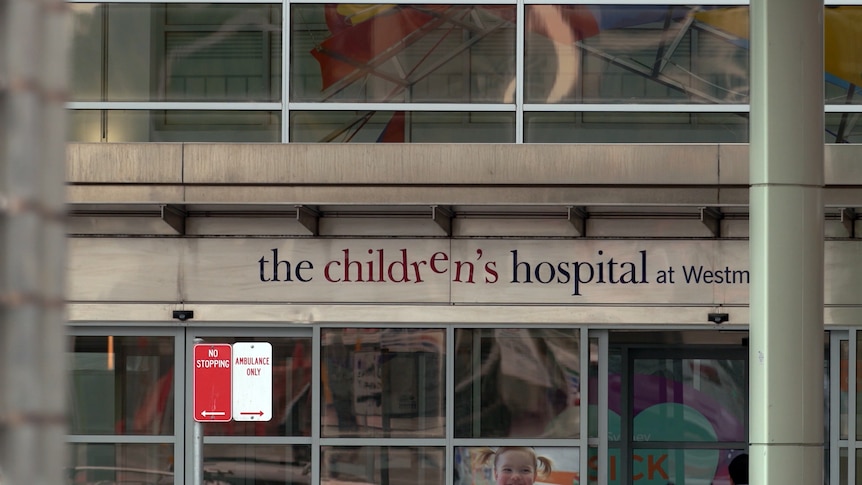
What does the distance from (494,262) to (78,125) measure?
3.92 m

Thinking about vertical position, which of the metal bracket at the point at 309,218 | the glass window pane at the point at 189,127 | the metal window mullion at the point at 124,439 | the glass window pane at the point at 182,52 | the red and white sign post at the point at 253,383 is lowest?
the metal window mullion at the point at 124,439

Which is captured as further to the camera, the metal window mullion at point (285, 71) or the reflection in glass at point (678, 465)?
the reflection in glass at point (678, 465)

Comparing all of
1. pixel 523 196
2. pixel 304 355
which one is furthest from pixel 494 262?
pixel 304 355

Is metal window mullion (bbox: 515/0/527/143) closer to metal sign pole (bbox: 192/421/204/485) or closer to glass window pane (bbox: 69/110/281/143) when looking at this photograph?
glass window pane (bbox: 69/110/281/143)

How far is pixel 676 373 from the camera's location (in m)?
11.5

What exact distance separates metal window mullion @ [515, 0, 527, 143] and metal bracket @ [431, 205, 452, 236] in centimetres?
95

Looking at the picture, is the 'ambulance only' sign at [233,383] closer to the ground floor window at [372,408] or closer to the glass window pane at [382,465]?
the ground floor window at [372,408]

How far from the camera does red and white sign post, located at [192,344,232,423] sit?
26.0 feet

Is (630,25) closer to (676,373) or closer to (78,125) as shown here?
(676,373)

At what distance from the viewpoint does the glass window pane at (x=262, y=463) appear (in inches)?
433

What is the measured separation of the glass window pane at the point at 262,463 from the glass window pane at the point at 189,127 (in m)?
2.72

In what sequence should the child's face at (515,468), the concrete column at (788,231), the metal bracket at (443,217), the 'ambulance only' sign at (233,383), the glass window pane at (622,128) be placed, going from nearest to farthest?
the concrete column at (788,231), the 'ambulance only' sign at (233,383), the metal bracket at (443,217), the child's face at (515,468), the glass window pane at (622,128)

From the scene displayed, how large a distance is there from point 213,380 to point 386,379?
307 cm

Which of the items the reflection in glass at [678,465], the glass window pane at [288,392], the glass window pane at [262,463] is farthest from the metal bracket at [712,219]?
the glass window pane at [262,463]
